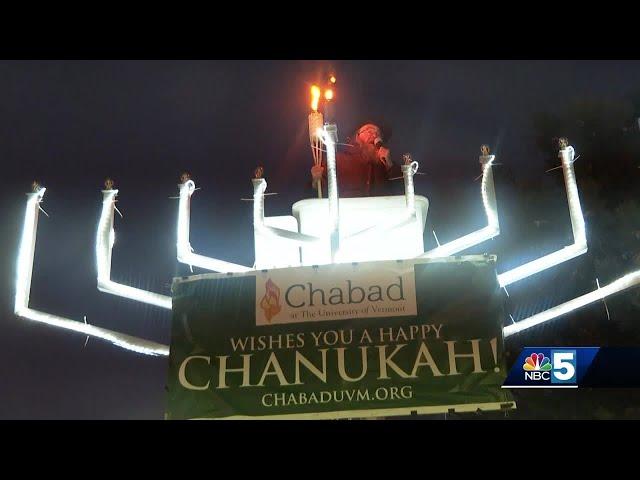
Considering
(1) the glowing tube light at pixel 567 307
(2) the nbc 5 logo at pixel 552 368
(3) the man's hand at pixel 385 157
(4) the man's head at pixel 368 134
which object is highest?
(4) the man's head at pixel 368 134

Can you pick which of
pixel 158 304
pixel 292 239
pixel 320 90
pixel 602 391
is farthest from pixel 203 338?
pixel 602 391

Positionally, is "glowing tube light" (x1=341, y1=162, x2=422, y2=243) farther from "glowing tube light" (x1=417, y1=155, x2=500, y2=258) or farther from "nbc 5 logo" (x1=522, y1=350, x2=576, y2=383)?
"nbc 5 logo" (x1=522, y1=350, x2=576, y2=383)

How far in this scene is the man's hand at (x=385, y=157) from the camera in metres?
10.8

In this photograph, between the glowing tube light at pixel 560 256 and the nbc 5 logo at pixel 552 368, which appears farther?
the glowing tube light at pixel 560 256

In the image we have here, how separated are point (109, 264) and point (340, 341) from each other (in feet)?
8.91

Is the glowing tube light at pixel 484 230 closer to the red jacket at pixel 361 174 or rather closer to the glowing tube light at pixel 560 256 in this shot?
the glowing tube light at pixel 560 256

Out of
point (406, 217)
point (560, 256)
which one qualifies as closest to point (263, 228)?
point (406, 217)

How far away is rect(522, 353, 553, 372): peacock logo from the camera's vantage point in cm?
820

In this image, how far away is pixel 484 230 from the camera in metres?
8.97

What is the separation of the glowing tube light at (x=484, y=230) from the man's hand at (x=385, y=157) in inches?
69.3

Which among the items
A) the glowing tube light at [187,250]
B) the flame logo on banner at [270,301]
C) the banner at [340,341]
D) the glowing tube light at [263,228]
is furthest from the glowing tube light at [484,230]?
the glowing tube light at [187,250]

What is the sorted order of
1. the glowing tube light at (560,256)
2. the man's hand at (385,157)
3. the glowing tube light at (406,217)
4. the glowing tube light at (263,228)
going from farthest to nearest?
the man's hand at (385,157), the glowing tube light at (406,217), the glowing tube light at (263,228), the glowing tube light at (560,256)

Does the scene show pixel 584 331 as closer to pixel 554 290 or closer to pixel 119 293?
pixel 554 290

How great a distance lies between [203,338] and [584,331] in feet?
29.8
